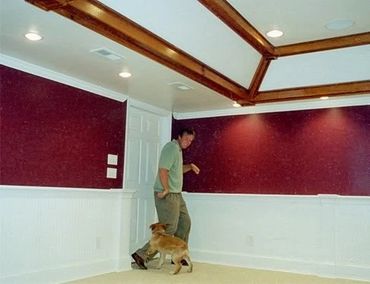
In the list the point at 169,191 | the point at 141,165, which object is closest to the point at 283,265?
the point at 169,191

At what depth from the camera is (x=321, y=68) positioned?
164 inches

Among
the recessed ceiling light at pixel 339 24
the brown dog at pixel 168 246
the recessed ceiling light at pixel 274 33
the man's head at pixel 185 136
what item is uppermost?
the recessed ceiling light at pixel 339 24

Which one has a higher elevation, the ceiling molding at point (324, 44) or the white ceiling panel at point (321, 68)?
the ceiling molding at point (324, 44)

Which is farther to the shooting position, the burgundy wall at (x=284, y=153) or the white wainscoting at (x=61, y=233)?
the burgundy wall at (x=284, y=153)

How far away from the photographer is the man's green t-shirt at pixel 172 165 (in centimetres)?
453

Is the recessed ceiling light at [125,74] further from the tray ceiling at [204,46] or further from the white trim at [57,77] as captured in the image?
the white trim at [57,77]

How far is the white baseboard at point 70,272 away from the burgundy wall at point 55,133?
769 mm

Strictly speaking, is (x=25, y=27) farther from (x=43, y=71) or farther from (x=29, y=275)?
(x=29, y=275)

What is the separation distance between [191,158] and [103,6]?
122 inches

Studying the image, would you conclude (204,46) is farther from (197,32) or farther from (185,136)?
(185,136)

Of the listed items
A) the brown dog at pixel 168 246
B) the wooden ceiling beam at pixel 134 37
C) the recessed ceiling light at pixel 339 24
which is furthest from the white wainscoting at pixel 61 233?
the recessed ceiling light at pixel 339 24

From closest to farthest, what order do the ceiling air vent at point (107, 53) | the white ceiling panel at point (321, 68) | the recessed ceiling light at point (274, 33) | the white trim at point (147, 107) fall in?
the ceiling air vent at point (107, 53) → the recessed ceiling light at point (274, 33) → the white ceiling panel at point (321, 68) → the white trim at point (147, 107)

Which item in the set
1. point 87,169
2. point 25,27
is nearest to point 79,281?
point 87,169

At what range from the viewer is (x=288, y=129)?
4.83 metres
